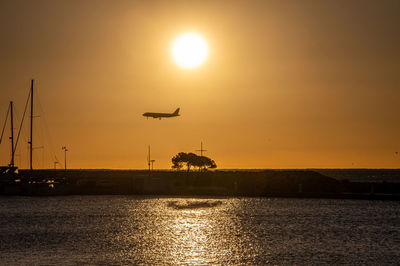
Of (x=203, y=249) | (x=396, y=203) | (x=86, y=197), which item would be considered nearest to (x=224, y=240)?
(x=203, y=249)

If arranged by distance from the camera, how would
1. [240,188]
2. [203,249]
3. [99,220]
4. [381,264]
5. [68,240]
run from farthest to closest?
1. [240,188]
2. [99,220]
3. [68,240]
4. [203,249]
5. [381,264]

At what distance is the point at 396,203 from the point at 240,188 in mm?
39980

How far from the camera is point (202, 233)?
56688 millimetres

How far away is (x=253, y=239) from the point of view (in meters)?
52.7

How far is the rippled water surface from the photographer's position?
1661 inches

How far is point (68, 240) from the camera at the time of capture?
169ft

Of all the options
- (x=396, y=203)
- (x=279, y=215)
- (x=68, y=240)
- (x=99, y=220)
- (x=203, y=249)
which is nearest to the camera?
(x=203, y=249)

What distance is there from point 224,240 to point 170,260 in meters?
11.8

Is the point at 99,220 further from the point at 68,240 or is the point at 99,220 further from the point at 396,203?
the point at 396,203

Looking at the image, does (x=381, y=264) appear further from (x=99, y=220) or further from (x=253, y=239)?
(x=99, y=220)

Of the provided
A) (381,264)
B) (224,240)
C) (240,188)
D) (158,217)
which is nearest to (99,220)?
(158,217)

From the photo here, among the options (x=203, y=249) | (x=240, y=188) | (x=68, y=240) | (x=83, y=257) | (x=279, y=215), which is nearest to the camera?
(x=83, y=257)

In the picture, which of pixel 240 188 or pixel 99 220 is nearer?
pixel 99 220

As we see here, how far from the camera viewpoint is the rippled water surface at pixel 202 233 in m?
42.2
